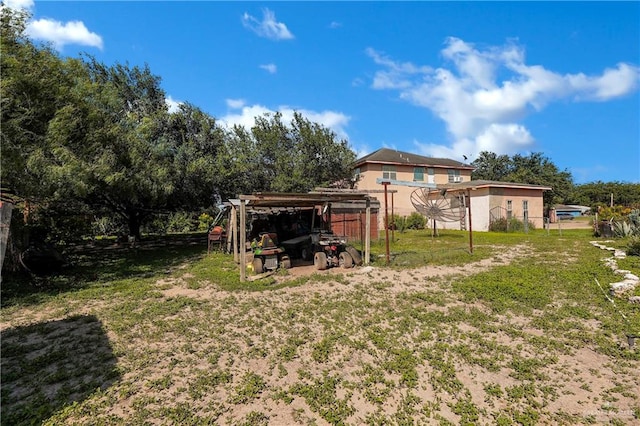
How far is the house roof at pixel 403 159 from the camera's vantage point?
2656 cm

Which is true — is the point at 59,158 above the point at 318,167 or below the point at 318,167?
below

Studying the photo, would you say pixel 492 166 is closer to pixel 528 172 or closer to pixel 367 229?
pixel 528 172

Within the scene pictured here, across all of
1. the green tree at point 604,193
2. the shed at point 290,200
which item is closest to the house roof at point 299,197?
the shed at point 290,200

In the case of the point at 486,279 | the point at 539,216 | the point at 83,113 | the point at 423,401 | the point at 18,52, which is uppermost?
the point at 18,52

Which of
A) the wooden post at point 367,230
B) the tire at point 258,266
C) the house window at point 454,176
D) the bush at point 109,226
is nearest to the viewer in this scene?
the tire at point 258,266

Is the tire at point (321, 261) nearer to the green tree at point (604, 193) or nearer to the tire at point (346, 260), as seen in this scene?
the tire at point (346, 260)

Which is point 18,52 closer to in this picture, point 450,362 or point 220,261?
point 220,261

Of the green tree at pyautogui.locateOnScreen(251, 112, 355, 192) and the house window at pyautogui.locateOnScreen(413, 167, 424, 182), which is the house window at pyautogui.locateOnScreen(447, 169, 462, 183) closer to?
the house window at pyautogui.locateOnScreen(413, 167, 424, 182)

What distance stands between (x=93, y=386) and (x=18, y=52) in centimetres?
784

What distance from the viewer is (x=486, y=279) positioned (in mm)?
7699

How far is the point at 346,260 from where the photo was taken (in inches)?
380

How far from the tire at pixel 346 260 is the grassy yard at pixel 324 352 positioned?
157 centimetres

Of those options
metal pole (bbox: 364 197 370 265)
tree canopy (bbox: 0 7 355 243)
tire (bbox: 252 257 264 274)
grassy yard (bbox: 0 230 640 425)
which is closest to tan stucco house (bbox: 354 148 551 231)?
tree canopy (bbox: 0 7 355 243)

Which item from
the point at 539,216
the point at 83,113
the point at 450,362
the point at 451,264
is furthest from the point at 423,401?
the point at 539,216
